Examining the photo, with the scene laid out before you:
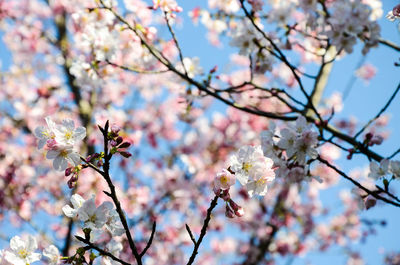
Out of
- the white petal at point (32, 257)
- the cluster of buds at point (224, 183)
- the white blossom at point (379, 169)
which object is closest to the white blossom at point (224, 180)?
the cluster of buds at point (224, 183)

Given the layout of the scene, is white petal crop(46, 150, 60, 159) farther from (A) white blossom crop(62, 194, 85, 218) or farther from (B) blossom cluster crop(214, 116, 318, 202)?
(B) blossom cluster crop(214, 116, 318, 202)

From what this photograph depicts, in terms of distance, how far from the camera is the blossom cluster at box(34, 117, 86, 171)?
148 centimetres

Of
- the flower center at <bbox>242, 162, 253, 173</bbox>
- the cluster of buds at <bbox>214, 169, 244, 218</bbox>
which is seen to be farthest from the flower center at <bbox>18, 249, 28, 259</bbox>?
the flower center at <bbox>242, 162, 253, 173</bbox>

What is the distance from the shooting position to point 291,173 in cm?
214

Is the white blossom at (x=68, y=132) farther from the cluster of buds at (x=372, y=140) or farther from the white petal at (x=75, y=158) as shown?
the cluster of buds at (x=372, y=140)

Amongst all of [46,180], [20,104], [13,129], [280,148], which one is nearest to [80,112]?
[46,180]

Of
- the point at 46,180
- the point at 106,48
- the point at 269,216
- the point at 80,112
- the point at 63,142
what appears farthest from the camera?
the point at 269,216

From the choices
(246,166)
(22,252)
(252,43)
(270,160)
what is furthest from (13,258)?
(252,43)

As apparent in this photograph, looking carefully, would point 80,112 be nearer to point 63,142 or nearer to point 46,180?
point 46,180

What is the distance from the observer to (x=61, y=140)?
1.50m

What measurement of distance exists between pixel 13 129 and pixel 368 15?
623 centimetres

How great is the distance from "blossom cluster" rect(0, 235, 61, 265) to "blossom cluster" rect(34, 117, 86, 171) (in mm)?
383

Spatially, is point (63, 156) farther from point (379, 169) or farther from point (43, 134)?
point (379, 169)

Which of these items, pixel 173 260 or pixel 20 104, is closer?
pixel 173 260
